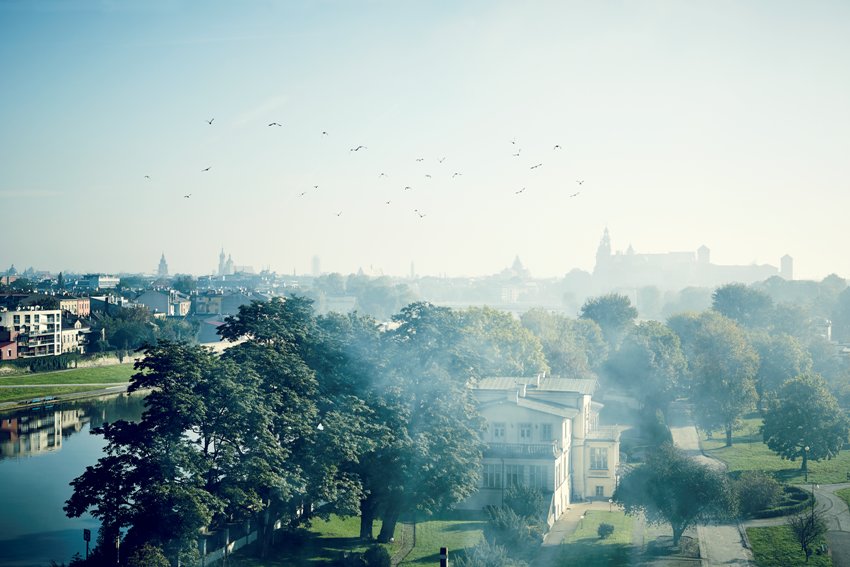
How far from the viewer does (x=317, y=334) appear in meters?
32.8

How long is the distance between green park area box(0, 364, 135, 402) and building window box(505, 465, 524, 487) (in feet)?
152

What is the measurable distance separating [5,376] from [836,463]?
227ft

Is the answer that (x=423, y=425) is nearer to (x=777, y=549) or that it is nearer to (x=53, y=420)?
(x=777, y=549)

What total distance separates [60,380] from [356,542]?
5444 cm

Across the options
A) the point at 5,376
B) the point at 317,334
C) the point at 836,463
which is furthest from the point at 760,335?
the point at 5,376

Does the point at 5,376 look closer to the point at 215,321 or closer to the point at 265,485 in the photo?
the point at 215,321

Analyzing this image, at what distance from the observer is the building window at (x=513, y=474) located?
34.8 meters

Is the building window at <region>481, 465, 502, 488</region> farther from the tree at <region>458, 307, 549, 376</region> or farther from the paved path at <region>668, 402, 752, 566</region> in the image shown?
the tree at <region>458, 307, 549, 376</region>

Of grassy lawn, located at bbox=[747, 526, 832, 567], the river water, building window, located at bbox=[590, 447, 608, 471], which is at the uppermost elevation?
building window, located at bbox=[590, 447, 608, 471]

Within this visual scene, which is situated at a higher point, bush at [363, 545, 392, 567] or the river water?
bush at [363, 545, 392, 567]

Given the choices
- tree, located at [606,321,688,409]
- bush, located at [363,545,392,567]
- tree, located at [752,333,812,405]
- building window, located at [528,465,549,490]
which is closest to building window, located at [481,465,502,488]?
building window, located at [528,465,549,490]

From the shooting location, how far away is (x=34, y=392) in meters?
68.4

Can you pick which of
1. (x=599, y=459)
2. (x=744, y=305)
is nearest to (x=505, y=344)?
(x=599, y=459)

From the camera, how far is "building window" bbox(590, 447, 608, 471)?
3944 centimetres
